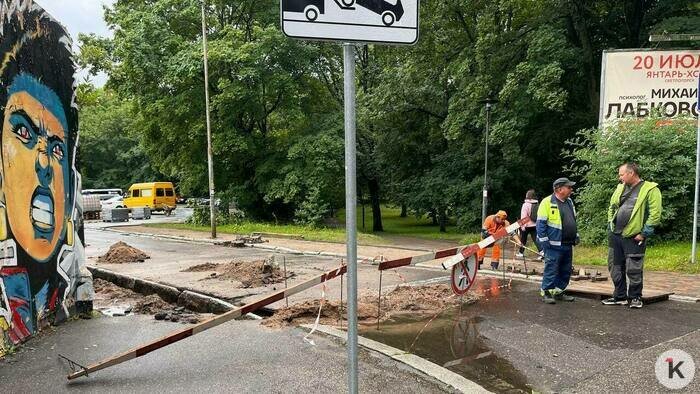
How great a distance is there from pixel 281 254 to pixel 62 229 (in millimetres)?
9066

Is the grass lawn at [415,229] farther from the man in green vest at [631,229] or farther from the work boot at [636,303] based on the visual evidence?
the work boot at [636,303]

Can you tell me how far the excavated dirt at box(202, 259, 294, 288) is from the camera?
31.8 feet

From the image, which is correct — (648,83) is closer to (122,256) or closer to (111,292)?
(111,292)

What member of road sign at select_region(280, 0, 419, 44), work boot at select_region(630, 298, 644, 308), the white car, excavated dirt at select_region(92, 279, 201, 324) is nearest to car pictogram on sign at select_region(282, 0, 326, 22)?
road sign at select_region(280, 0, 419, 44)

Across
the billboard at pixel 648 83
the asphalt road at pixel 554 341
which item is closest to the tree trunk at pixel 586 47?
the billboard at pixel 648 83

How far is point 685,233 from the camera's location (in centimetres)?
1247

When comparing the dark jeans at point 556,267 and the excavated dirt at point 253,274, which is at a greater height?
the dark jeans at point 556,267

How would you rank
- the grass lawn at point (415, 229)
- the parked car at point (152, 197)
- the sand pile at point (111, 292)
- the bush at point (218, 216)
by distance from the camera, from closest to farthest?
the sand pile at point (111, 292)
the grass lawn at point (415, 229)
the bush at point (218, 216)
the parked car at point (152, 197)

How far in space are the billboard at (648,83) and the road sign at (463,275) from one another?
9.20 m

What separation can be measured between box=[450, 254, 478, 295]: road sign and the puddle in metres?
0.26

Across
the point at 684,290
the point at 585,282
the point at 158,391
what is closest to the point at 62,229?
the point at 158,391

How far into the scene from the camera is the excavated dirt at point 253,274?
31.8 ft

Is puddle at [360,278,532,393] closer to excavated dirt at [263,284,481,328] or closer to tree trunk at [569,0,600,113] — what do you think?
excavated dirt at [263,284,481,328]

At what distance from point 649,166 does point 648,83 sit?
3.29 metres
